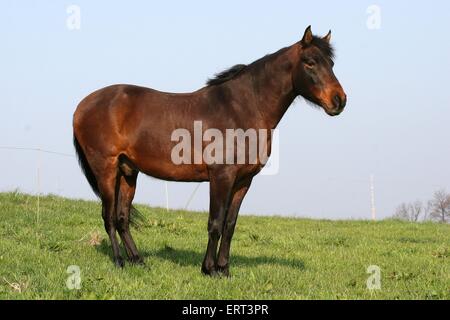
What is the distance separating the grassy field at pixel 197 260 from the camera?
18.5 ft

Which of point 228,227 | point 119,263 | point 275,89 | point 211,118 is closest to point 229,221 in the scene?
point 228,227

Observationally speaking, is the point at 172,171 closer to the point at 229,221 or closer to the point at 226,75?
the point at 229,221

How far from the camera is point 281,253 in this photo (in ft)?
31.0

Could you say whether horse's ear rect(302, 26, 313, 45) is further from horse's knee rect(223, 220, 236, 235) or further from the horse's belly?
horse's knee rect(223, 220, 236, 235)

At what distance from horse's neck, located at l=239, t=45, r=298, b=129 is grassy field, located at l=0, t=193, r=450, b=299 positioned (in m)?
2.04

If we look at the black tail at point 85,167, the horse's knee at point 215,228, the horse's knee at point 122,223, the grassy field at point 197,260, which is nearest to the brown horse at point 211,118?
the horse's knee at point 215,228

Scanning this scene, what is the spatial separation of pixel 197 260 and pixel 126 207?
138 centimetres

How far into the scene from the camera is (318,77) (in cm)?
640

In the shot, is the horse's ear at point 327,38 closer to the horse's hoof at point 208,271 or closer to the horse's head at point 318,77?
the horse's head at point 318,77

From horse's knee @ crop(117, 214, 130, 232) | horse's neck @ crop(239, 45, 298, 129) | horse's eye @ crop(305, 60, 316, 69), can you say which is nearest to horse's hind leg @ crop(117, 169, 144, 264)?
horse's knee @ crop(117, 214, 130, 232)

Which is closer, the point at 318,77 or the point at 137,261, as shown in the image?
the point at 318,77

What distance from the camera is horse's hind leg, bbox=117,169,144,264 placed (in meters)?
7.71
